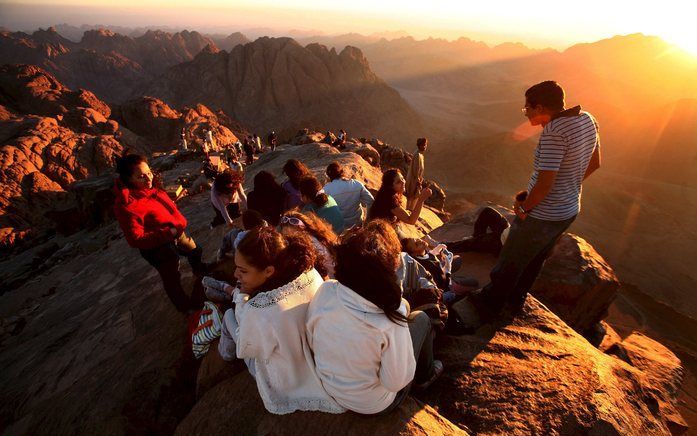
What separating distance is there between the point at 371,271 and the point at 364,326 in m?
0.35

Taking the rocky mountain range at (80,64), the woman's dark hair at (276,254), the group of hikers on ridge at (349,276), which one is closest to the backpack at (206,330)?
the group of hikers on ridge at (349,276)

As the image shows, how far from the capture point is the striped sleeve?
2.92 metres

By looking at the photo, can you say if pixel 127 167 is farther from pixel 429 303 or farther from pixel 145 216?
pixel 429 303

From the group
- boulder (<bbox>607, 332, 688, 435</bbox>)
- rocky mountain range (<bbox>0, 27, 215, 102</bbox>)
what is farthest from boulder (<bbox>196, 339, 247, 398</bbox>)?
rocky mountain range (<bbox>0, 27, 215, 102</bbox>)

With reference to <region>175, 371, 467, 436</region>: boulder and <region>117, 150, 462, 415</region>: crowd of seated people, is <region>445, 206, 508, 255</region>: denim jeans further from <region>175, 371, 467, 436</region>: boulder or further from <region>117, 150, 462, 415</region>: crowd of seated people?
<region>175, 371, 467, 436</region>: boulder

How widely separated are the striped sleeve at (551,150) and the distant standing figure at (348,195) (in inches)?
93.0

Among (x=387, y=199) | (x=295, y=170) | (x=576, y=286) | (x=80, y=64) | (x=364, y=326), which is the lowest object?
(x=80, y=64)

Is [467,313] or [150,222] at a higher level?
[150,222]

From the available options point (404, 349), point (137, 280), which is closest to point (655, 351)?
point (404, 349)

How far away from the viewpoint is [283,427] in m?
2.49

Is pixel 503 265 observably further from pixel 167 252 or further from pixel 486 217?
pixel 167 252

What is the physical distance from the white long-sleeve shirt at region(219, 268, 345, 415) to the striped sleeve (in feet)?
7.62

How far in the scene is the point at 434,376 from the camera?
285cm

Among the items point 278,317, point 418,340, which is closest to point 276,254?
point 278,317
